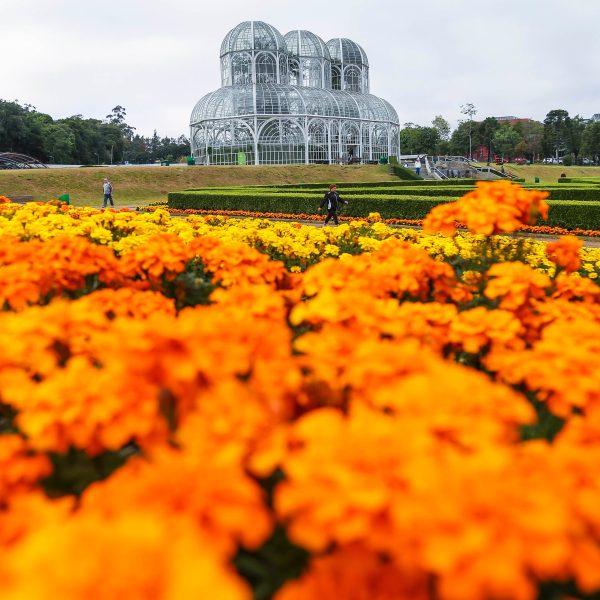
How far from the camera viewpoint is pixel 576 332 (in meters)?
1.75

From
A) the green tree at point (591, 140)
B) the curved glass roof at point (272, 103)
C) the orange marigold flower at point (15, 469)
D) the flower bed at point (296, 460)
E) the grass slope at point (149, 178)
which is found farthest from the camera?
the green tree at point (591, 140)

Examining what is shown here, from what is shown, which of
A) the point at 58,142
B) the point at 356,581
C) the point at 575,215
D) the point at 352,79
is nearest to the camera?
the point at 356,581

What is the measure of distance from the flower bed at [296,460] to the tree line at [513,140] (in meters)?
72.4

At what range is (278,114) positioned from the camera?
36.7 metres

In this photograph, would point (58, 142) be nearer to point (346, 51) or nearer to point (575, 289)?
point (346, 51)

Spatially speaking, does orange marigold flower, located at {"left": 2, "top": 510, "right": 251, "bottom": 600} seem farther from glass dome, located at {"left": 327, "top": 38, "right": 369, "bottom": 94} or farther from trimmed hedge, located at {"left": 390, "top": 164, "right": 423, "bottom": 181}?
glass dome, located at {"left": 327, "top": 38, "right": 369, "bottom": 94}

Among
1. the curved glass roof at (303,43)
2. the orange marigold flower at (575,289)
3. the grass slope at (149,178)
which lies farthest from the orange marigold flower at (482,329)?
the curved glass roof at (303,43)

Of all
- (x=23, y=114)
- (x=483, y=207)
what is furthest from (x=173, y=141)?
(x=483, y=207)

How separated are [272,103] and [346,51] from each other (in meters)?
14.9

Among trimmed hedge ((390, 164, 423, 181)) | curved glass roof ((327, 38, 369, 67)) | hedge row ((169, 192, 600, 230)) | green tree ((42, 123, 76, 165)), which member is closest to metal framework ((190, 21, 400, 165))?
trimmed hedge ((390, 164, 423, 181))

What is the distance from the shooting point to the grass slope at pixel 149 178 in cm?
2589

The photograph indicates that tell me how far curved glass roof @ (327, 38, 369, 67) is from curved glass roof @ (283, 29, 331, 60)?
162 inches

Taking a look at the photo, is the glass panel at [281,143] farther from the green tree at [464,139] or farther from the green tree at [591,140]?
the green tree at [591,140]

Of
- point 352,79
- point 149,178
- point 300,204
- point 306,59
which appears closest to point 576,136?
point 352,79
